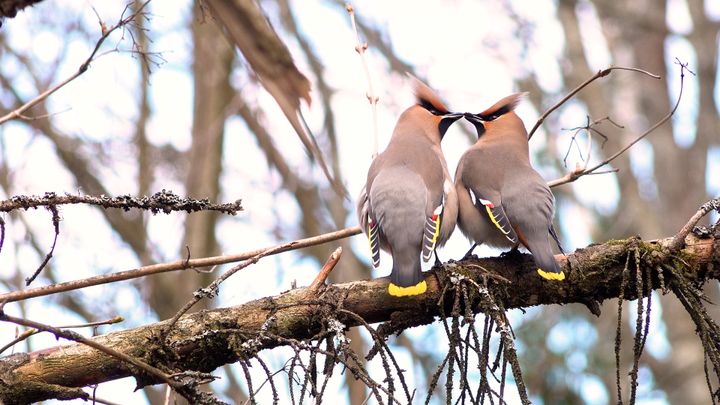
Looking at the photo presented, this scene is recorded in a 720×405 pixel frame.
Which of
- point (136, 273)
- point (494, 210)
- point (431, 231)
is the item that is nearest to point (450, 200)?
point (494, 210)

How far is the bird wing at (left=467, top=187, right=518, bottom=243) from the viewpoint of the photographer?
4271mm

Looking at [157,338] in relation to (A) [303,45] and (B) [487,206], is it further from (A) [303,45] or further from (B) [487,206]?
(A) [303,45]

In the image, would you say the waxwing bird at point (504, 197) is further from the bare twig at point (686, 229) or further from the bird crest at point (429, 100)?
the bare twig at point (686, 229)

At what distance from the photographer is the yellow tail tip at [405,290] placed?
354cm

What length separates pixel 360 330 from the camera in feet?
28.8

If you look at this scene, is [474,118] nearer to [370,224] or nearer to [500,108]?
[500,108]

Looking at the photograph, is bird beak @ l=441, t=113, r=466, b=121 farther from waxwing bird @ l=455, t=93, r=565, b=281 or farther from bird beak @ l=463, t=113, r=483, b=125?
waxwing bird @ l=455, t=93, r=565, b=281

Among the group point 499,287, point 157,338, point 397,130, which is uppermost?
point 397,130

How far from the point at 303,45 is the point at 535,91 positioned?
3.78 metres

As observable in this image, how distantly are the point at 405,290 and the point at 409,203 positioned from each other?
2.82 ft

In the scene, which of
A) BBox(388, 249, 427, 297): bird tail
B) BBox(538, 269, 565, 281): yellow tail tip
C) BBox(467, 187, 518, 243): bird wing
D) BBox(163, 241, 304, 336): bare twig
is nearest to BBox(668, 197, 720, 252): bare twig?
BBox(538, 269, 565, 281): yellow tail tip

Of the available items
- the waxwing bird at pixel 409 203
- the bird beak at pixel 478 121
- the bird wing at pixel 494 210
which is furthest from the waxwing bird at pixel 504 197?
the bird beak at pixel 478 121

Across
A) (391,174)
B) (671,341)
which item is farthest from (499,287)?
(671,341)

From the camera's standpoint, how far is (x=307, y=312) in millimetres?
3432
